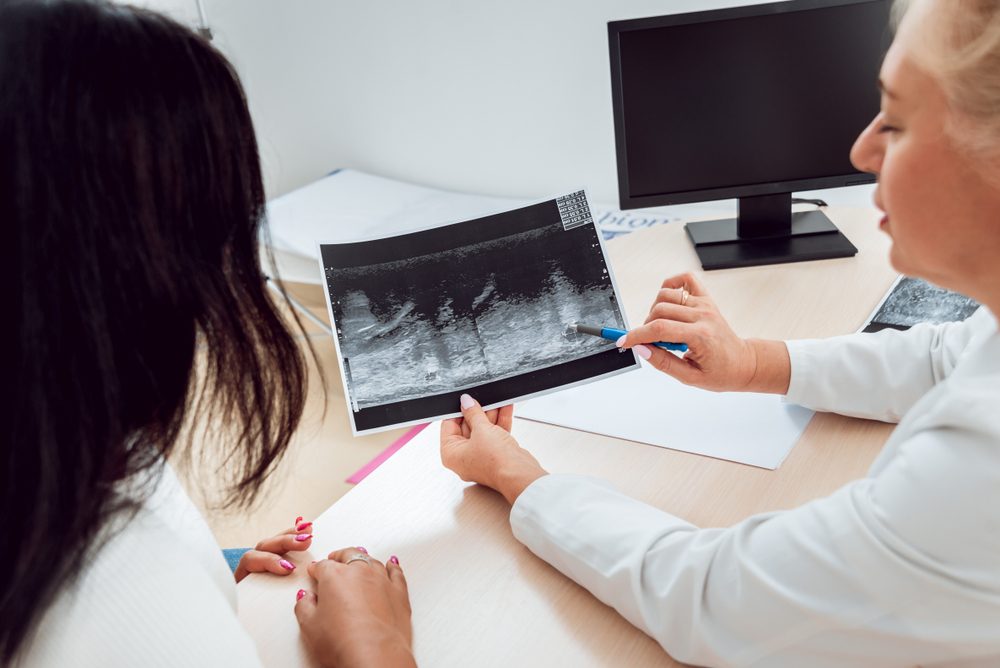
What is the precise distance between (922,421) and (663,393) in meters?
0.49

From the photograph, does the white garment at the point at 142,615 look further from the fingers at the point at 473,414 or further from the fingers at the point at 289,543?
the fingers at the point at 473,414

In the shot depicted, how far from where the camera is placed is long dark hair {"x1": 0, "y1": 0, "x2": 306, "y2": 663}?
521mm

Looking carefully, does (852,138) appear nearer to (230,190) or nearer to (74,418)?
(230,190)

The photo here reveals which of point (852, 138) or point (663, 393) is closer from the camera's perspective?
point (663, 393)

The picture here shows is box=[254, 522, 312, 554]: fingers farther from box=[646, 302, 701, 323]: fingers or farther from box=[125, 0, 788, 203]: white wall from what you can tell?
box=[125, 0, 788, 203]: white wall

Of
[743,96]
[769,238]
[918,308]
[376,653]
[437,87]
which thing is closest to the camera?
[376,653]

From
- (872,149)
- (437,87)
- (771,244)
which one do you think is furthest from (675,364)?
(437,87)

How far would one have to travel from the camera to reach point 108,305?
1.82 ft

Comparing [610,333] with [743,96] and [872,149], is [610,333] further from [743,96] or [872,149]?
[743,96]

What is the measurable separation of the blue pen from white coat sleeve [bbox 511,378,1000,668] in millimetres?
271

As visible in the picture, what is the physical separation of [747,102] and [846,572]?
977 mm

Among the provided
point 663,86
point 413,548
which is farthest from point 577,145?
point 413,548

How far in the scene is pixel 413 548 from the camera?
0.87m

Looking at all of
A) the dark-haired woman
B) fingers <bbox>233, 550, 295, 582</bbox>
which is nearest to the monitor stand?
fingers <bbox>233, 550, 295, 582</bbox>
